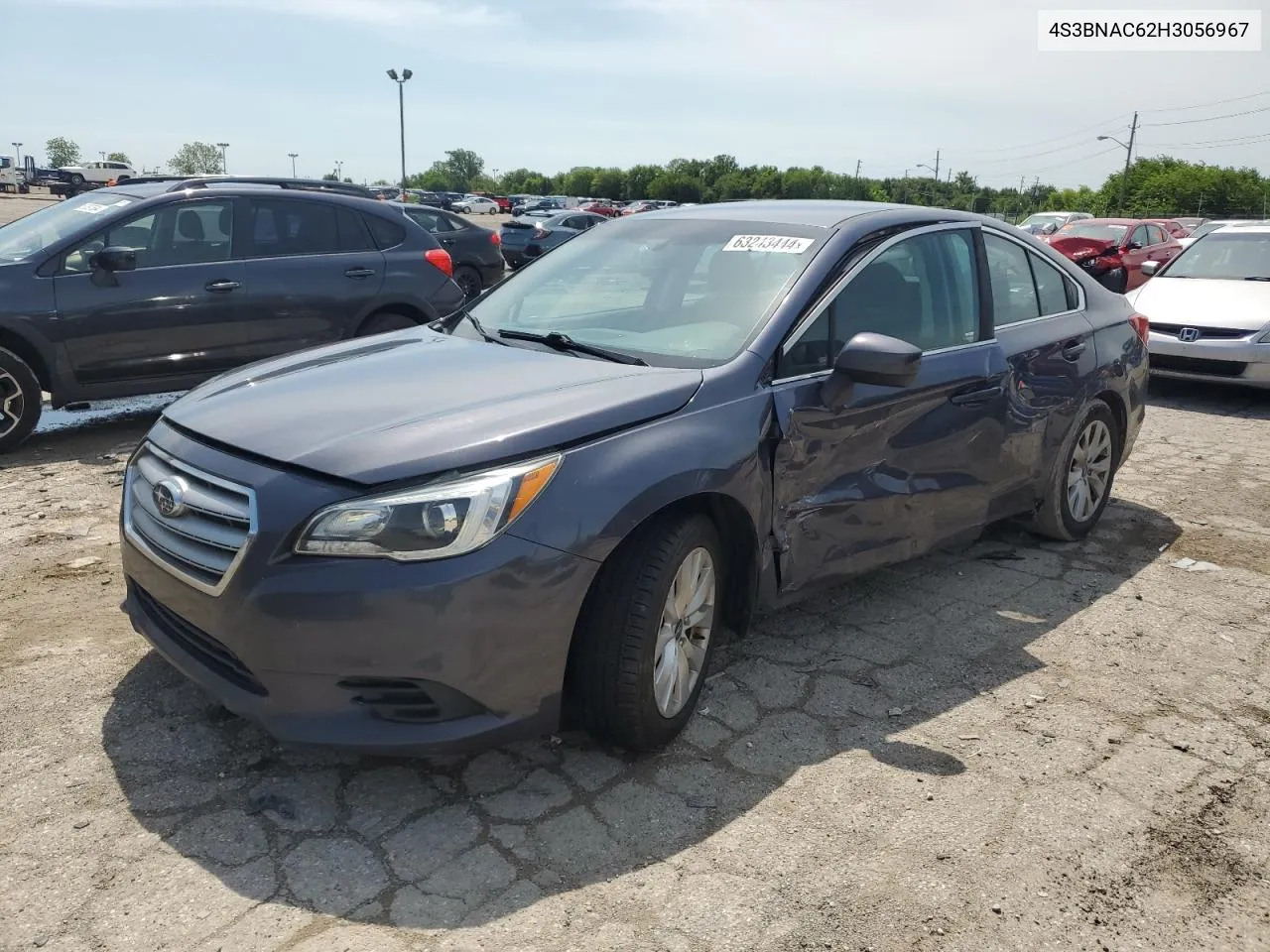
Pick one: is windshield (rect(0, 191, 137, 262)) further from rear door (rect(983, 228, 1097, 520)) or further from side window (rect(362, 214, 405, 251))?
rear door (rect(983, 228, 1097, 520))

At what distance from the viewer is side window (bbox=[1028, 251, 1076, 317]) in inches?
194

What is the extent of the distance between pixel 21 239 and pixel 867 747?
6.30m

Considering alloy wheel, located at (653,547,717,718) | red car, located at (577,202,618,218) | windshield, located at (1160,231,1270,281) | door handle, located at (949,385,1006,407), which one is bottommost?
alloy wheel, located at (653,547,717,718)

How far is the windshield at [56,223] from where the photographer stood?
21.6 ft

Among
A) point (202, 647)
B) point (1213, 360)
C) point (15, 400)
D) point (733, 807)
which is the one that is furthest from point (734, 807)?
point (1213, 360)

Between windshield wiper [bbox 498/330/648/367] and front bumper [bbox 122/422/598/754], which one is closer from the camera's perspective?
front bumper [bbox 122/422/598/754]

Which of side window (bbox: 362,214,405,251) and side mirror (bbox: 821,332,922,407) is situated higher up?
side window (bbox: 362,214,405,251)

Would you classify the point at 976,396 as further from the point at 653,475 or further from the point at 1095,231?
the point at 1095,231

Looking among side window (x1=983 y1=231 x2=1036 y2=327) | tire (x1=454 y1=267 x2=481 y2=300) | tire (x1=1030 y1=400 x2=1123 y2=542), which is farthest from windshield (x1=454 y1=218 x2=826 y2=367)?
tire (x1=454 y1=267 x2=481 y2=300)

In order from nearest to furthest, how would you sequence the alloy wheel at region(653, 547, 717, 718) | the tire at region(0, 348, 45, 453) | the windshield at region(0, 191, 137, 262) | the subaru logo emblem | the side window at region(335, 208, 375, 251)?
the subaru logo emblem
the alloy wheel at region(653, 547, 717, 718)
the tire at region(0, 348, 45, 453)
the windshield at region(0, 191, 137, 262)
the side window at region(335, 208, 375, 251)

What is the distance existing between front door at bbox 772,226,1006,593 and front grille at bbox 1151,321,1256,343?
18.8ft

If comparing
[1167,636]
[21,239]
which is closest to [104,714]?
[1167,636]

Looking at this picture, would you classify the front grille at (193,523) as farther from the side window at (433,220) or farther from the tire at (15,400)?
the side window at (433,220)

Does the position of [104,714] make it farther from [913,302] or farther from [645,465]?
[913,302]
